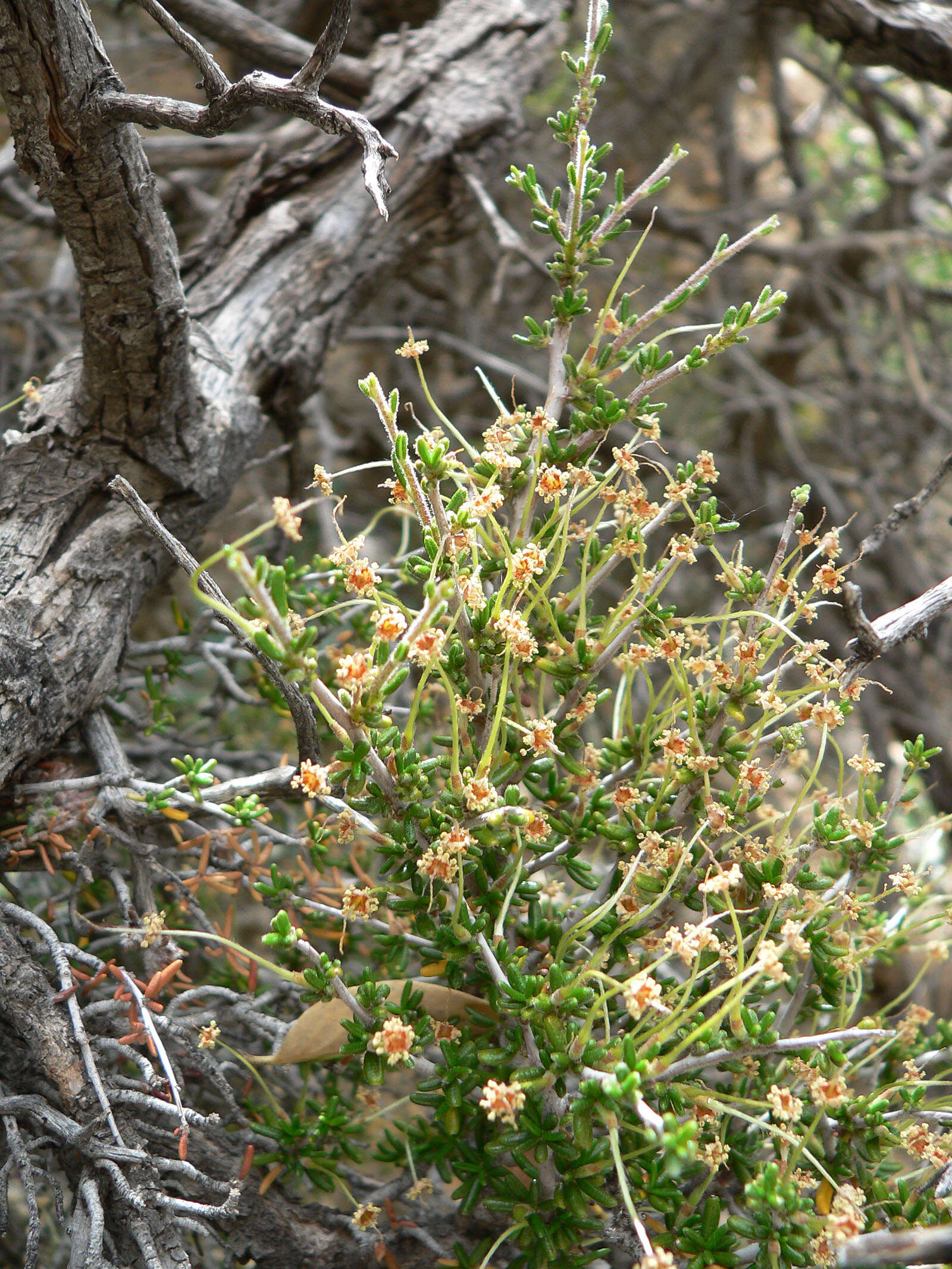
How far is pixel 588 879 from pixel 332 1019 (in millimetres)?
333

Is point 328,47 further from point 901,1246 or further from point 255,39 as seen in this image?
point 255,39

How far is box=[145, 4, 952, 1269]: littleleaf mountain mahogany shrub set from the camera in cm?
85

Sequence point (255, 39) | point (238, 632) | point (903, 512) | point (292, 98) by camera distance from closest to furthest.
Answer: point (292, 98) < point (238, 632) < point (903, 512) < point (255, 39)

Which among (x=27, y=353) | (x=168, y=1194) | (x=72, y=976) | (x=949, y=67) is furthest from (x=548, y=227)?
(x=27, y=353)

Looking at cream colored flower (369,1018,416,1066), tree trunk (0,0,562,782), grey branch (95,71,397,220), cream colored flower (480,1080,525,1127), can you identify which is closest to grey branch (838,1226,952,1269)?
cream colored flower (480,1080,525,1127)

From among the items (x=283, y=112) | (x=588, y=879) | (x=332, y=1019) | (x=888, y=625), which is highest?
(x=283, y=112)

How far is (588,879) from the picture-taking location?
1.10 meters

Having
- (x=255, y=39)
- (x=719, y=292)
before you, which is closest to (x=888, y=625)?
(x=255, y=39)

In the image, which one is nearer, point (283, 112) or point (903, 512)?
point (283, 112)

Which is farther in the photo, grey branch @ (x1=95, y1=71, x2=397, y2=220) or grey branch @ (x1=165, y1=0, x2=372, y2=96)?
grey branch @ (x1=165, y1=0, x2=372, y2=96)

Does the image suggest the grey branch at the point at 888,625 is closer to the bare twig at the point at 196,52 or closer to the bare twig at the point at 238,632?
the bare twig at the point at 238,632

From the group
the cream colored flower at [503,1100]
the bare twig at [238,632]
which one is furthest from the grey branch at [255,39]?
the cream colored flower at [503,1100]

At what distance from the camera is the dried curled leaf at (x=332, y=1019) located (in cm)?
104

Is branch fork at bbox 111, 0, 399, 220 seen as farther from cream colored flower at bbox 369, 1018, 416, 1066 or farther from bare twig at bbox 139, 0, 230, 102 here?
cream colored flower at bbox 369, 1018, 416, 1066
